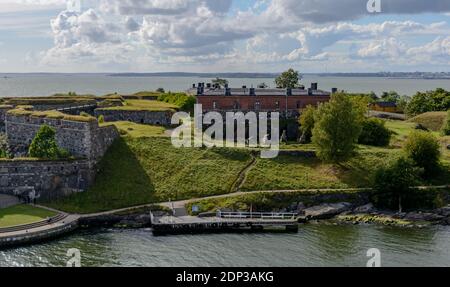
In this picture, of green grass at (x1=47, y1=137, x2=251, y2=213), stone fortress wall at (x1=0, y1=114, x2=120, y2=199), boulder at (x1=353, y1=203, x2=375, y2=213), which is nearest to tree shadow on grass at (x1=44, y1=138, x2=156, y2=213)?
green grass at (x1=47, y1=137, x2=251, y2=213)

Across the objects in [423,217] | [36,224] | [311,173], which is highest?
[311,173]

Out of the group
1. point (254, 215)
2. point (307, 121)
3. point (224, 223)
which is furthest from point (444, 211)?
point (224, 223)

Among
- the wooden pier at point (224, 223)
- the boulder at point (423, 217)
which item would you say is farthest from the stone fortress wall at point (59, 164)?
the boulder at point (423, 217)

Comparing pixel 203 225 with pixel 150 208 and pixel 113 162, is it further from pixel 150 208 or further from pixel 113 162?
pixel 113 162

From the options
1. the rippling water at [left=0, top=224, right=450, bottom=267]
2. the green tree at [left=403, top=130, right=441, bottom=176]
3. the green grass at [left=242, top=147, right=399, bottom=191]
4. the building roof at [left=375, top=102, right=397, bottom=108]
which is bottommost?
the rippling water at [left=0, top=224, right=450, bottom=267]

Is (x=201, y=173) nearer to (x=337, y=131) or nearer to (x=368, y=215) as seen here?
(x=337, y=131)

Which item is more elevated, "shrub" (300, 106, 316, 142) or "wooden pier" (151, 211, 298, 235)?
"shrub" (300, 106, 316, 142)

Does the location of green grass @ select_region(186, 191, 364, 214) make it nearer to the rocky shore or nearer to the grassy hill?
the rocky shore
